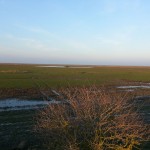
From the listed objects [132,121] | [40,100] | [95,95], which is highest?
[95,95]

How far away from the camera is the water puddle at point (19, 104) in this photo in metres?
31.2

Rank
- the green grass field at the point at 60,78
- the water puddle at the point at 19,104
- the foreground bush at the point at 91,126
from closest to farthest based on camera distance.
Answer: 1. the foreground bush at the point at 91,126
2. the water puddle at the point at 19,104
3. the green grass field at the point at 60,78

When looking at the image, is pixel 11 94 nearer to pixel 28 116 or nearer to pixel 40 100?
pixel 40 100

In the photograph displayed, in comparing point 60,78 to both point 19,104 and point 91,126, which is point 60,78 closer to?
point 19,104

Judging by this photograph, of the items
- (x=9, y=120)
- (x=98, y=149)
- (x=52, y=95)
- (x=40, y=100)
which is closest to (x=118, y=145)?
(x=98, y=149)

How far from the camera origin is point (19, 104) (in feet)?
112

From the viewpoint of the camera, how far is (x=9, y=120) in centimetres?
2475

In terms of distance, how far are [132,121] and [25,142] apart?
739 cm

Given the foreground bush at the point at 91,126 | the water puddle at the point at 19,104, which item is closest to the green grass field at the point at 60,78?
the water puddle at the point at 19,104

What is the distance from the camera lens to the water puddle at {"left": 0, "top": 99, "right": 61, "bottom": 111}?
103 ft

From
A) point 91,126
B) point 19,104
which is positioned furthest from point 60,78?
point 91,126

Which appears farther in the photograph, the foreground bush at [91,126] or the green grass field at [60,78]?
the green grass field at [60,78]

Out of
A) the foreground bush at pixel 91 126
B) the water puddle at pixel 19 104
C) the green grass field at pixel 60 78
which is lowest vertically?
the water puddle at pixel 19 104

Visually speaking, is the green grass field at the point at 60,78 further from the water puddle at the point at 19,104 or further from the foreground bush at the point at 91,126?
the foreground bush at the point at 91,126
